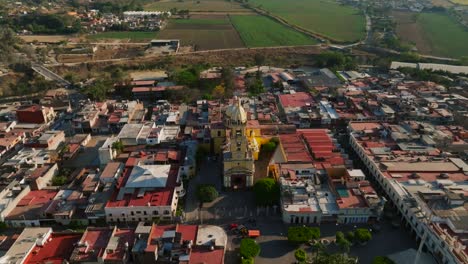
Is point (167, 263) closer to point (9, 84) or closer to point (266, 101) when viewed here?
point (266, 101)

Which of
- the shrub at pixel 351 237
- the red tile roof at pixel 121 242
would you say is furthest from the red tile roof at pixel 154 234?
the shrub at pixel 351 237

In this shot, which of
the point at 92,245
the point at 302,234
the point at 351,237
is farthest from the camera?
the point at 351,237

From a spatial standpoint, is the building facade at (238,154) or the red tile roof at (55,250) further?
the building facade at (238,154)

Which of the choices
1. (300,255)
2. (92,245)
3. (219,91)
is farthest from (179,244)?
(219,91)

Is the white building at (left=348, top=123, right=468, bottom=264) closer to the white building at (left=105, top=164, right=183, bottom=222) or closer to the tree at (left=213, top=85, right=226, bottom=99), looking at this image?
the white building at (left=105, top=164, right=183, bottom=222)

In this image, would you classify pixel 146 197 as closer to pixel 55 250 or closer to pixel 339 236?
pixel 55 250

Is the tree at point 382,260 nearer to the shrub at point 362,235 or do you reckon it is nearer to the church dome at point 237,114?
the shrub at point 362,235
